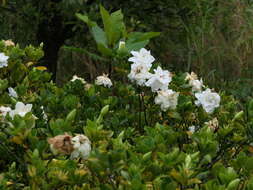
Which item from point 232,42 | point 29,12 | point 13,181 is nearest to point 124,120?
point 13,181

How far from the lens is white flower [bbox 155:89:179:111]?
2145 millimetres

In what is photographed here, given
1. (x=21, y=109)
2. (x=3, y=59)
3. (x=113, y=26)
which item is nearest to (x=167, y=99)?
(x=113, y=26)

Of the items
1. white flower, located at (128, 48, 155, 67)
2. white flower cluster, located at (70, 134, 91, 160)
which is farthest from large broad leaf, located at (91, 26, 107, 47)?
white flower cluster, located at (70, 134, 91, 160)

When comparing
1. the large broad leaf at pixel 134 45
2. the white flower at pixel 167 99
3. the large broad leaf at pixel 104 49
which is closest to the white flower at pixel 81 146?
the white flower at pixel 167 99

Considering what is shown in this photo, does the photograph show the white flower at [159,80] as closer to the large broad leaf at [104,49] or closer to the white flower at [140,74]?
the white flower at [140,74]

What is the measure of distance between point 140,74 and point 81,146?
0.68m

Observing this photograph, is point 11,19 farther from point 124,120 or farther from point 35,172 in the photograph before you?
point 35,172

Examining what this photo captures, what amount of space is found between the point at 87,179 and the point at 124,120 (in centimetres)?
66

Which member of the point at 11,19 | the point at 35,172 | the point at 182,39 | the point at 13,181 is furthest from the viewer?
the point at 182,39

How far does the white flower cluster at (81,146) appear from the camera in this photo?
1.55 meters

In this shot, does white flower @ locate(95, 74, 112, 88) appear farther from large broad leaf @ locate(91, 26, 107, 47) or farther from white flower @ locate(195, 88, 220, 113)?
white flower @ locate(195, 88, 220, 113)

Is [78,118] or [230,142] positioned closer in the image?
[230,142]

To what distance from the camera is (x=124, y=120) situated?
220 centimetres

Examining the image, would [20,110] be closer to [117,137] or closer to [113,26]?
[117,137]
